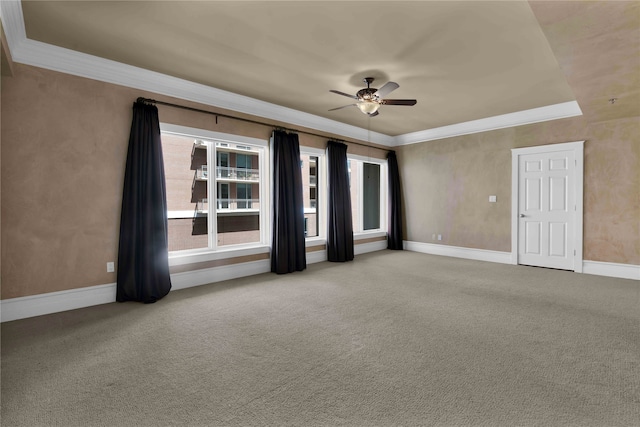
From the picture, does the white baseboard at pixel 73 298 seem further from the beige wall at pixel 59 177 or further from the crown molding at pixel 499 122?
the crown molding at pixel 499 122

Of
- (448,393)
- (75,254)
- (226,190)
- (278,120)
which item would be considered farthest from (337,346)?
(278,120)

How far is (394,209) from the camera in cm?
767

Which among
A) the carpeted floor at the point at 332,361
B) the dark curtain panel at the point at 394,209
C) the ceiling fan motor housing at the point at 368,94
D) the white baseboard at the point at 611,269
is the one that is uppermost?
the ceiling fan motor housing at the point at 368,94

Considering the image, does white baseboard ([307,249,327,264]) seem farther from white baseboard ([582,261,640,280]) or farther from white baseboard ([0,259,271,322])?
white baseboard ([582,261,640,280])

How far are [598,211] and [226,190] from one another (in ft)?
20.5

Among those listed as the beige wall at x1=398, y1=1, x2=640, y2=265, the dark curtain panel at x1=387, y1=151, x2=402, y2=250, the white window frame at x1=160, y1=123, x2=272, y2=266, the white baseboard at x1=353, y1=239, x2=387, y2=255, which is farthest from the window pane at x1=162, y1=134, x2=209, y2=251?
the dark curtain panel at x1=387, y1=151, x2=402, y2=250

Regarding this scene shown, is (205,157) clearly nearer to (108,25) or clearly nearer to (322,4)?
(108,25)

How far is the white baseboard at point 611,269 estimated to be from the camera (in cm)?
481

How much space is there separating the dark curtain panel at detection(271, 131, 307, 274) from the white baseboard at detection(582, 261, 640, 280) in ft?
15.8

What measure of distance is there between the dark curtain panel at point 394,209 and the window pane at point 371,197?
500 millimetres

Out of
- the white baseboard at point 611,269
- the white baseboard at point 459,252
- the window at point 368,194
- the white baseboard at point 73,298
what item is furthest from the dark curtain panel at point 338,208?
the white baseboard at point 611,269

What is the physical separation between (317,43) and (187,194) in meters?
3.08

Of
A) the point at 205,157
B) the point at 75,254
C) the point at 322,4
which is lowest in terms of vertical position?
the point at 75,254

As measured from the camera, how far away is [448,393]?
197cm
